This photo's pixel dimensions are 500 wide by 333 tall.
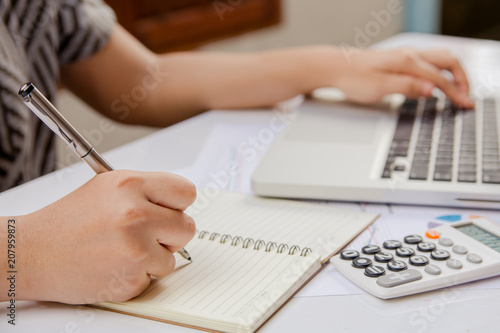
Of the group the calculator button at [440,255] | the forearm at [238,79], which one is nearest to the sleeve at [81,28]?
the forearm at [238,79]

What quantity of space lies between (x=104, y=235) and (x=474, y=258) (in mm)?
285

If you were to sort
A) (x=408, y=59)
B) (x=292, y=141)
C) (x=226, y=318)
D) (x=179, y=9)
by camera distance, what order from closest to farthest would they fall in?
1. (x=226, y=318)
2. (x=292, y=141)
3. (x=408, y=59)
4. (x=179, y=9)

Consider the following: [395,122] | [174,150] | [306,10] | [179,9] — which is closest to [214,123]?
[174,150]

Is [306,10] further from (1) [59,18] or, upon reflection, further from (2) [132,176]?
(2) [132,176]

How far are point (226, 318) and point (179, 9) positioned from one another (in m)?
1.93

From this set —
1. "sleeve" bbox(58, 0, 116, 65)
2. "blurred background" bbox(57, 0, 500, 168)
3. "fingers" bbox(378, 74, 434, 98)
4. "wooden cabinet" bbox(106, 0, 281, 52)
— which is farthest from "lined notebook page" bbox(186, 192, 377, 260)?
"wooden cabinet" bbox(106, 0, 281, 52)

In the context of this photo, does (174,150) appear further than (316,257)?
Yes

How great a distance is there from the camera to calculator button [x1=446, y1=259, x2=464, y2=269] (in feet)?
1.47

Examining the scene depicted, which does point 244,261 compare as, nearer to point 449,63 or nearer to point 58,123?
point 58,123

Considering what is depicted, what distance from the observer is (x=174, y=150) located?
766 mm

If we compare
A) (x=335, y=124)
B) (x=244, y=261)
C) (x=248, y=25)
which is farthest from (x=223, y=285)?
(x=248, y=25)

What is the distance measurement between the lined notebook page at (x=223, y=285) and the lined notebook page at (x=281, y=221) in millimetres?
28

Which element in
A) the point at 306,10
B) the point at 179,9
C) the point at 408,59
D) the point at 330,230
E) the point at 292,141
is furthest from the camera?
the point at 306,10

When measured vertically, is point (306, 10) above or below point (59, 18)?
below
